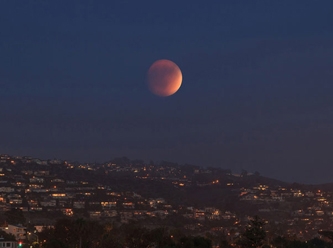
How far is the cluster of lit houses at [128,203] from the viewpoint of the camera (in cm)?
11394

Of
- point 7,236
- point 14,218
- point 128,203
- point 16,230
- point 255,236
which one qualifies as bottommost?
point 255,236

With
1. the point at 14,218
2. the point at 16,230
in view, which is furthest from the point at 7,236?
the point at 14,218

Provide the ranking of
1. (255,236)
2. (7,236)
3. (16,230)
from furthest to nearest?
1. (16,230)
2. (7,236)
3. (255,236)

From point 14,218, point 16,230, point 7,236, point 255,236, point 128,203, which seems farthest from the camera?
point 128,203

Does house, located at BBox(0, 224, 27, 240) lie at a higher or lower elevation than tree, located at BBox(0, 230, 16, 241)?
higher

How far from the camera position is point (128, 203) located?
5128 inches

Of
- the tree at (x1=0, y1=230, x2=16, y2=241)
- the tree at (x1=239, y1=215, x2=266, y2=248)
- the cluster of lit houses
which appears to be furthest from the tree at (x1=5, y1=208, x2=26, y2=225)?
the tree at (x1=239, y1=215, x2=266, y2=248)

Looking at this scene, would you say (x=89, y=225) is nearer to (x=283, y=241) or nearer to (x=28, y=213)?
(x=283, y=241)

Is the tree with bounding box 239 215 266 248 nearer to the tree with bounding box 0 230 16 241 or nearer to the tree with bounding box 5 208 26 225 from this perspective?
the tree with bounding box 0 230 16 241

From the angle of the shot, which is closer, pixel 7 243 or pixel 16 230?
pixel 7 243

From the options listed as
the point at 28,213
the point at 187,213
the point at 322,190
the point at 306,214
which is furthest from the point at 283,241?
the point at 322,190

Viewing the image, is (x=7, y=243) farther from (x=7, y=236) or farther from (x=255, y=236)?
(x=255, y=236)

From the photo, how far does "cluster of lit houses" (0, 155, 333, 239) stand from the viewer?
113938 mm

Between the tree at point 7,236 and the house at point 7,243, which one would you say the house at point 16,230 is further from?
the house at point 7,243
